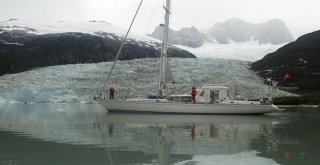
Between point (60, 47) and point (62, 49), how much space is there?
1.94 meters

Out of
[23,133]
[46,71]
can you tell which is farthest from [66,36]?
[23,133]

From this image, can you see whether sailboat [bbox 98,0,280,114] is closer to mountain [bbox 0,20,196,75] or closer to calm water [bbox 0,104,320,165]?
calm water [bbox 0,104,320,165]

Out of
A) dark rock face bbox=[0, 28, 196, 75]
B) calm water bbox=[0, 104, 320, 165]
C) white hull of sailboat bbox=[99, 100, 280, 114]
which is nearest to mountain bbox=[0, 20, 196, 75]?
dark rock face bbox=[0, 28, 196, 75]

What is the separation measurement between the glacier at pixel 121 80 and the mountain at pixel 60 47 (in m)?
51.9

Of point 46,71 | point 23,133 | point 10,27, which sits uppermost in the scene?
point 10,27

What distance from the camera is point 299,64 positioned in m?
125

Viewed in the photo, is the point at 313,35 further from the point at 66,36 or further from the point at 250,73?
the point at 66,36

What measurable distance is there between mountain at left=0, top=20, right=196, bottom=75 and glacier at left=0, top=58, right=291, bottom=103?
51896 millimetres

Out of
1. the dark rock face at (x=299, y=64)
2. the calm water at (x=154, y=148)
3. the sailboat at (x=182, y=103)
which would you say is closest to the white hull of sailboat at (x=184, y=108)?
the sailboat at (x=182, y=103)

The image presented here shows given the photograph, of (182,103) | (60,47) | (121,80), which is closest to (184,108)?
(182,103)

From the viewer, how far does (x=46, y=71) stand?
87625 mm

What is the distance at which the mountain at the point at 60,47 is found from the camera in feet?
485

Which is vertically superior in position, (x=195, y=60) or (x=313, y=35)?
(x=313, y=35)

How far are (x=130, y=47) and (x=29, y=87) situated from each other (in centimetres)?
9822
